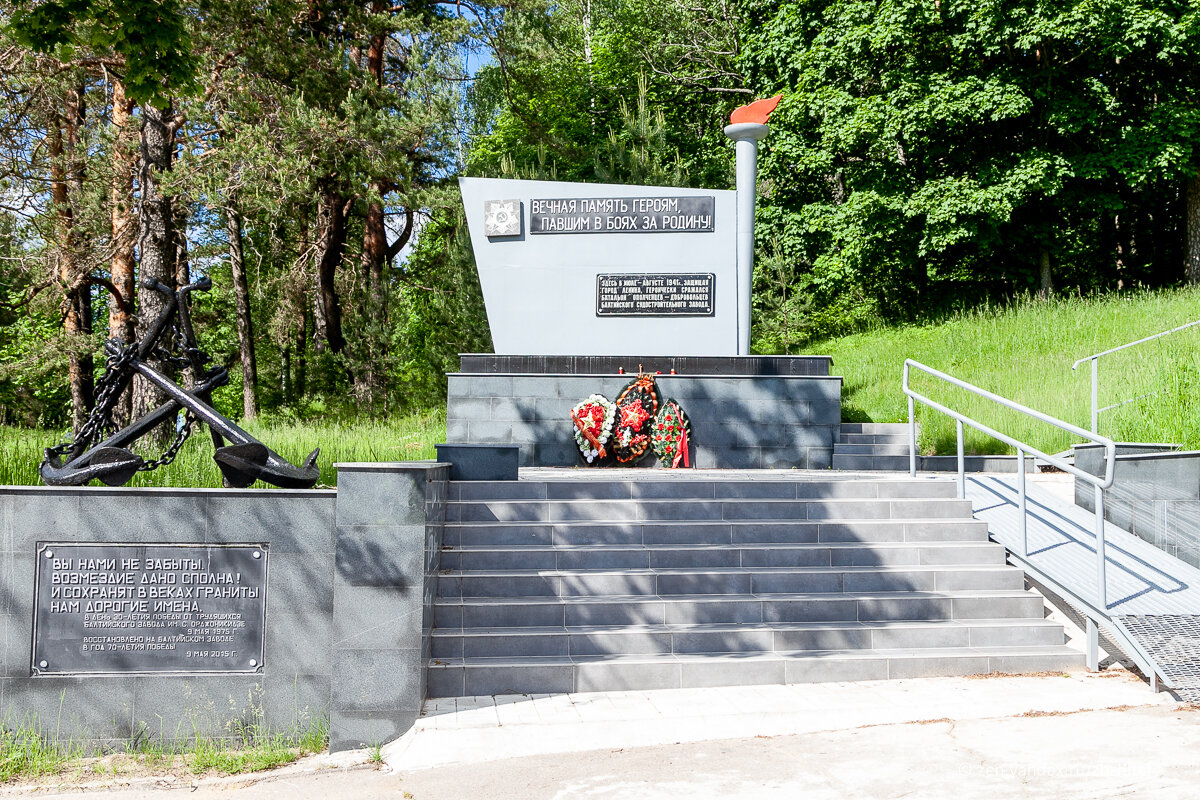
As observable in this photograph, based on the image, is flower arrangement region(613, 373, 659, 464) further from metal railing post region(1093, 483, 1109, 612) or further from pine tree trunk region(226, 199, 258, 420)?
pine tree trunk region(226, 199, 258, 420)

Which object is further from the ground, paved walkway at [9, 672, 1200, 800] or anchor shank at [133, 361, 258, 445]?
anchor shank at [133, 361, 258, 445]

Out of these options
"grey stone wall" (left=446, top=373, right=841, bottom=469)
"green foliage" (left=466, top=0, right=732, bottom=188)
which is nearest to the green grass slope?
"grey stone wall" (left=446, top=373, right=841, bottom=469)

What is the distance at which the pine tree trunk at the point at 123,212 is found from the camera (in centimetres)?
1594

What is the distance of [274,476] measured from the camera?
533 cm

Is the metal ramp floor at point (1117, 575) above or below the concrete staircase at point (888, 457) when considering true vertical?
below

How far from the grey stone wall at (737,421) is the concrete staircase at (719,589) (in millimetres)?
3124

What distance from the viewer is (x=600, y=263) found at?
38.4 ft

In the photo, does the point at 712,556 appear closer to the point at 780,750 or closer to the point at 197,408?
the point at 780,750

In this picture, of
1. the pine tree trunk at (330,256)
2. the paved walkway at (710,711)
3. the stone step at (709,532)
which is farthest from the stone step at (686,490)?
the pine tree trunk at (330,256)

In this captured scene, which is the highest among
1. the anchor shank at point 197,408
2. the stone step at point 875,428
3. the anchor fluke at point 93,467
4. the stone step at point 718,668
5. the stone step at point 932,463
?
the anchor shank at point 197,408

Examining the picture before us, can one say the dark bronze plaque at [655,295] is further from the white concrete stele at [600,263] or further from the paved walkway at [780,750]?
the paved walkway at [780,750]

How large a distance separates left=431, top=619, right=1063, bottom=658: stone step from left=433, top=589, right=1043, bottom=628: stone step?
0.25ft

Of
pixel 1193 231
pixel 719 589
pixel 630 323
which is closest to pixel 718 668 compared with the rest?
pixel 719 589

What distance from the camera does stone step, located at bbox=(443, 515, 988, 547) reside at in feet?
22.7
